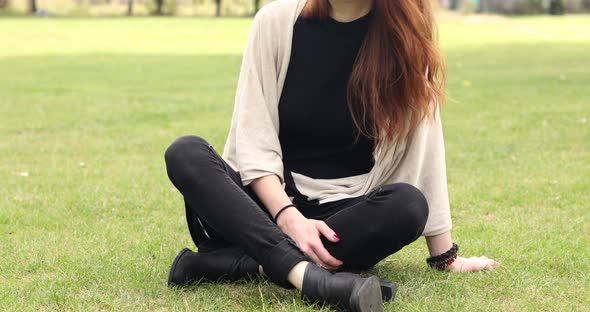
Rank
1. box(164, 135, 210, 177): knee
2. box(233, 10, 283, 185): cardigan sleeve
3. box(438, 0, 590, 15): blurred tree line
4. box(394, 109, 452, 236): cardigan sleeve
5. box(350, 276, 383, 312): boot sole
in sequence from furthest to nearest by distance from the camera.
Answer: box(438, 0, 590, 15): blurred tree line
box(394, 109, 452, 236): cardigan sleeve
box(233, 10, 283, 185): cardigan sleeve
box(164, 135, 210, 177): knee
box(350, 276, 383, 312): boot sole

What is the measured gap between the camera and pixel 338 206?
328cm

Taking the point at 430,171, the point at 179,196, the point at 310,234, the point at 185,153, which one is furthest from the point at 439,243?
the point at 179,196

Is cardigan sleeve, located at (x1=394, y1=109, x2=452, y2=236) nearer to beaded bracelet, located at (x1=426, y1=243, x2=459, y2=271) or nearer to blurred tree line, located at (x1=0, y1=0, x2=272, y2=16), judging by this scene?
beaded bracelet, located at (x1=426, y1=243, x2=459, y2=271)

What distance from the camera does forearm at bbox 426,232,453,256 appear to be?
134 inches

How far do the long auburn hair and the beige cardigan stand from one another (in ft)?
0.24

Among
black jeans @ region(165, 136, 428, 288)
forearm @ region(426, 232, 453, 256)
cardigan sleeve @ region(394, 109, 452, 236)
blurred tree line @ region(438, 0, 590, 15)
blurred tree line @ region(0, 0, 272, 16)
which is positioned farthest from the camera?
blurred tree line @ region(438, 0, 590, 15)

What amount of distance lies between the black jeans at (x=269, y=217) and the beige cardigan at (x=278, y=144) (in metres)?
0.13

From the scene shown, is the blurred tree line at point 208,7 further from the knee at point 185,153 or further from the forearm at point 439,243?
the knee at point 185,153

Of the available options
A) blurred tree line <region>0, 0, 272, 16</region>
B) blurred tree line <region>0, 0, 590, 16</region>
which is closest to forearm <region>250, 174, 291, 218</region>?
blurred tree line <region>0, 0, 272, 16</region>

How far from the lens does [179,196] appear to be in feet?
17.4

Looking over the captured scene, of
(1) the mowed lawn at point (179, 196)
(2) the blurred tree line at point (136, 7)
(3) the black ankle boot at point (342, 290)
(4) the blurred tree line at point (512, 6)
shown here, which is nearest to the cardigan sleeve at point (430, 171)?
(1) the mowed lawn at point (179, 196)

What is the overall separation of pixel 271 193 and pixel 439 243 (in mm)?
758

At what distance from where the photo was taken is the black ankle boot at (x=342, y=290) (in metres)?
2.72

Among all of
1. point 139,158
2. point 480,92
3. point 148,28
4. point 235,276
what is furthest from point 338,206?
point 148,28
